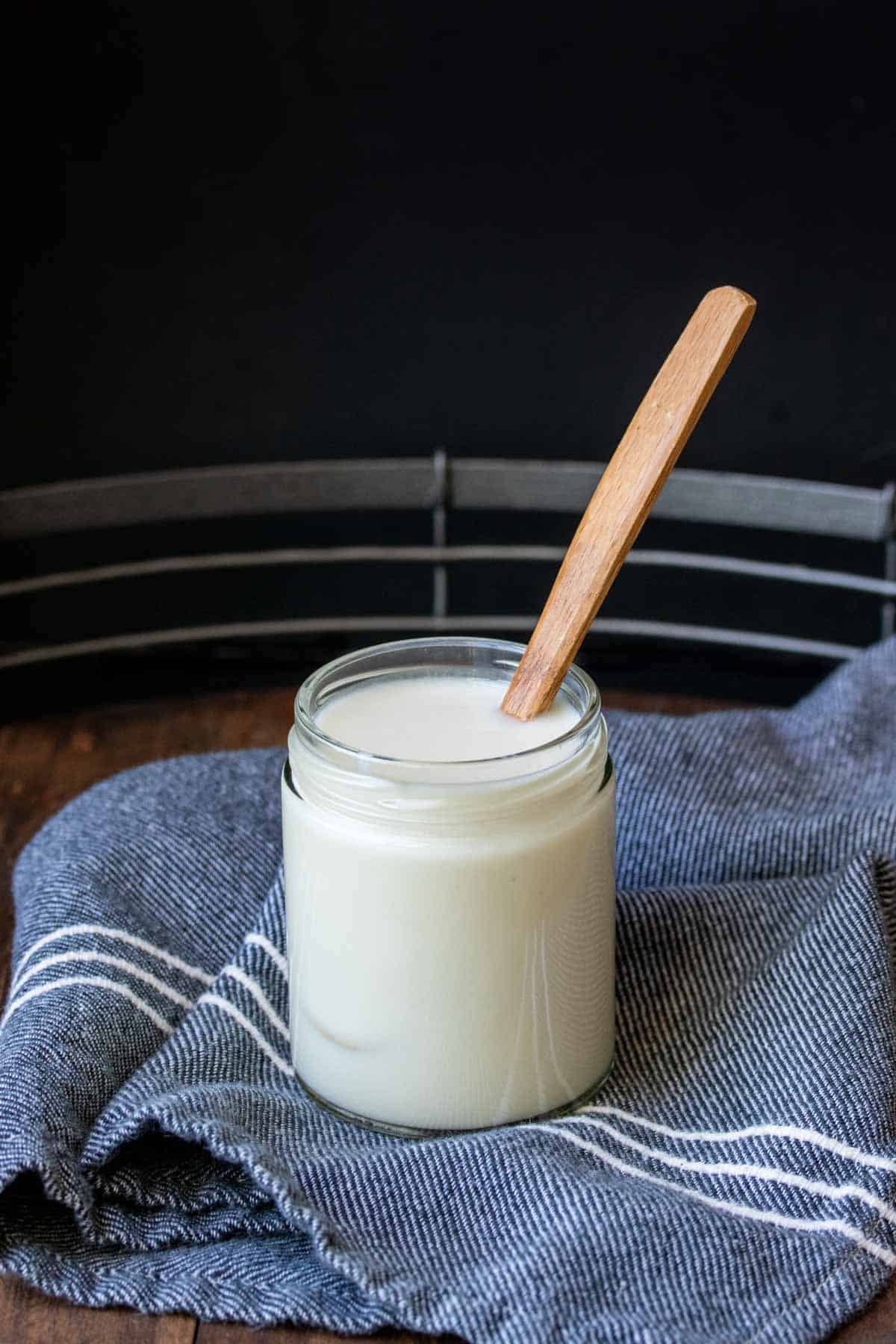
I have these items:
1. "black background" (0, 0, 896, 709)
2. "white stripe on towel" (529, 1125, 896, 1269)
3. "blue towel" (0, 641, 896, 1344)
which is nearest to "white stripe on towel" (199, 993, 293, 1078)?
"blue towel" (0, 641, 896, 1344)

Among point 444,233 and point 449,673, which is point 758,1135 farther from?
point 444,233

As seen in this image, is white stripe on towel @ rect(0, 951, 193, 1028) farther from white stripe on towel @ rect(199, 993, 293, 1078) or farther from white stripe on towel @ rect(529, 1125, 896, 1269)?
white stripe on towel @ rect(529, 1125, 896, 1269)

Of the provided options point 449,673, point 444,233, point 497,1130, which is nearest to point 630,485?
point 449,673

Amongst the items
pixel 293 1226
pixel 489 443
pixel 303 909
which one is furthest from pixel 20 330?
pixel 293 1226

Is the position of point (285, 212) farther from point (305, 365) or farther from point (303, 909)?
point (303, 909)

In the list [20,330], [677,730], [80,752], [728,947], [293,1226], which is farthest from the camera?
[20,330]

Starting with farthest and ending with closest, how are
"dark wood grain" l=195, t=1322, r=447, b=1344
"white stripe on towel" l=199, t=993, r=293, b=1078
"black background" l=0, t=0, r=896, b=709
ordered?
"black background" l=0, t=0, r=896, b=709, "white stripe on towel" l=199, t=993, r=293, b=1078, "dark wood grain" l=195, t=1322, r=447, b=1344
